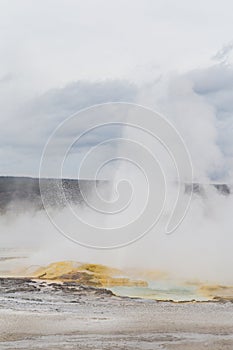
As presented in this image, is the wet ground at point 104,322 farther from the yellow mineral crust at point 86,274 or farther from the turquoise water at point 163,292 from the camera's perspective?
the yellow mineral crust at point 86,274

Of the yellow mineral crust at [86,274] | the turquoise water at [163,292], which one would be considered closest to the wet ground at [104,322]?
the turquoise water at [163,292]

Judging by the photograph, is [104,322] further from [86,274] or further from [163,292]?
[86,274]

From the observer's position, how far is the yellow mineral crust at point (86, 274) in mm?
19359

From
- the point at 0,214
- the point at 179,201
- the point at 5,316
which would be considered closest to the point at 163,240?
the point at 179,201

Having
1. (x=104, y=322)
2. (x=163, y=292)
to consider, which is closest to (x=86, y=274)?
(x=163, y=292)

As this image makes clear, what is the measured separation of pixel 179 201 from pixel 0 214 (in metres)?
25.5

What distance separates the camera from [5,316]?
14852 mm

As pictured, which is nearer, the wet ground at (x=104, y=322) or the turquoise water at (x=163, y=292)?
the wet ground at (x=104, y=322)

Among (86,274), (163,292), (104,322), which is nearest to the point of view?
(104,322)

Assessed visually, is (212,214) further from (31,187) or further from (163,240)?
(31,187)

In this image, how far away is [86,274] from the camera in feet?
66.4

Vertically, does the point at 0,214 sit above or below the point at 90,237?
above

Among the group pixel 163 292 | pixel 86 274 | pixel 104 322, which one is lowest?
pixel 104 322

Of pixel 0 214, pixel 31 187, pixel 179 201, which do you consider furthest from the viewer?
pixel 31 187
